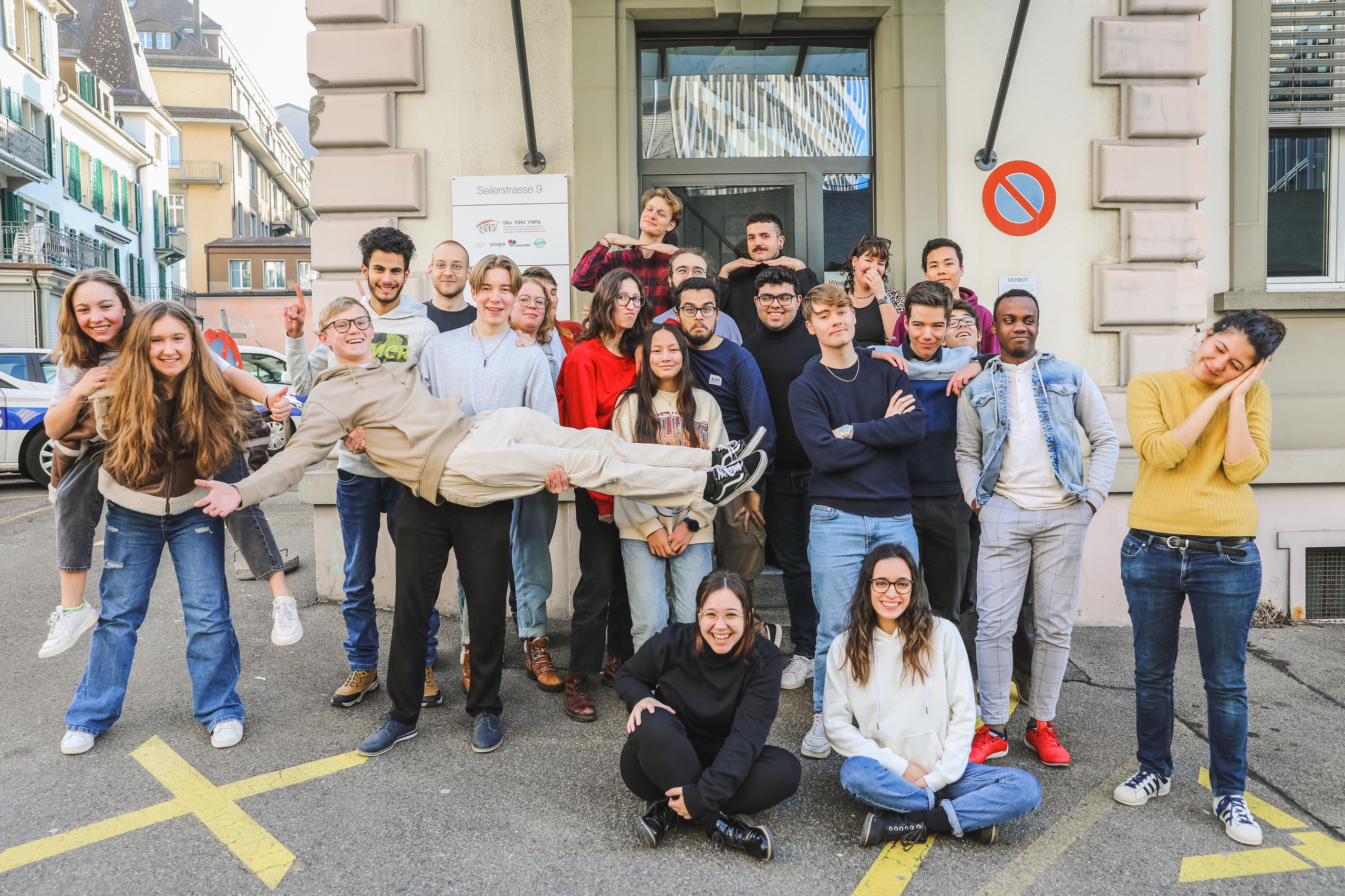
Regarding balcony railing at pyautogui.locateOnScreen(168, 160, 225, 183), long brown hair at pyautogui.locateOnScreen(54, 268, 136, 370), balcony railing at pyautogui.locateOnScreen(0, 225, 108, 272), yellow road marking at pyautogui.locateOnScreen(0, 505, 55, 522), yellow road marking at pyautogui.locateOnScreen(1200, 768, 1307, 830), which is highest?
balcony railing at pyautogui.locateOnScreen(168, 160, 225, 183)

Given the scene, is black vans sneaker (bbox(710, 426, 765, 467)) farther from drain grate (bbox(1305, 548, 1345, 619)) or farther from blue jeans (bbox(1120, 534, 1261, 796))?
drain grate (bbox(1305, 548, 1345, 619))

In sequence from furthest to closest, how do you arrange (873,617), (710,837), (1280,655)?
(1280,655) → (873,617) → (710,837)

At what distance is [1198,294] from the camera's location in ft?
19.3

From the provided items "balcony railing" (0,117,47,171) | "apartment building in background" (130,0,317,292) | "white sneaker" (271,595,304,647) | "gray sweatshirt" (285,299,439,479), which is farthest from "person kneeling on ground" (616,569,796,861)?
"apartment building in background" (130,0,317,292)

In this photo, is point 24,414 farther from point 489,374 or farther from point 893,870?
point 893,870

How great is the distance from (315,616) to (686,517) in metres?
3.04

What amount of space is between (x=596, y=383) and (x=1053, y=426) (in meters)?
2.08

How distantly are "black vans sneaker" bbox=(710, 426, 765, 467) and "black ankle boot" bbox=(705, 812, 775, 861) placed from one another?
1.43 metres

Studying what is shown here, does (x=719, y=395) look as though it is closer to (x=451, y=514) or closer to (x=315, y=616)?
(x=451, y=514)

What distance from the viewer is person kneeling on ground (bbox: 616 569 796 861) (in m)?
3.04

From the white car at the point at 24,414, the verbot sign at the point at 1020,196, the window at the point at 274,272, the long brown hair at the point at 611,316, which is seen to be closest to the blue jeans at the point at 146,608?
the long brown hair at the point at 611,316

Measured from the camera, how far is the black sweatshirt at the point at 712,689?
3.15 m

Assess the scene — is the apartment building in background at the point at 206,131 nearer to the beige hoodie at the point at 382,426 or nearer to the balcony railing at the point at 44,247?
the balcony railing at the point at 44,247

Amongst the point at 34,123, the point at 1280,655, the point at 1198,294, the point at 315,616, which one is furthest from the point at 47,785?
the point at 34,123
